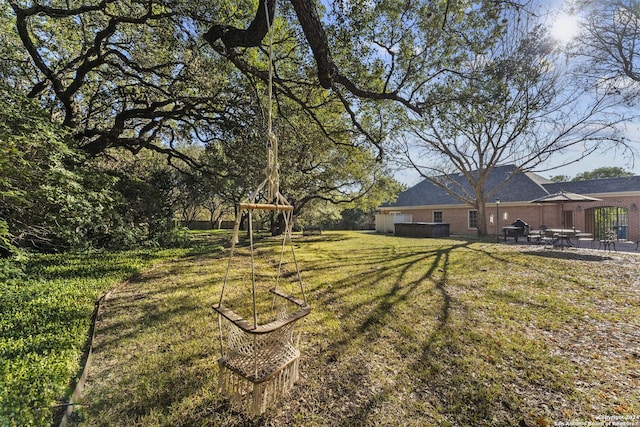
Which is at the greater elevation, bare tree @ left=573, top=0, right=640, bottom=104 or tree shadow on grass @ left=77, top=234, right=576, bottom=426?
bare tree @ left=573, top=0, right=640, bottom=104

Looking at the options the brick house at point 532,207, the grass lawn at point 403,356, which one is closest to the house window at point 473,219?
the brick house at point 532,207

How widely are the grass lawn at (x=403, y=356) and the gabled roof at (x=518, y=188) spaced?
40.1ft

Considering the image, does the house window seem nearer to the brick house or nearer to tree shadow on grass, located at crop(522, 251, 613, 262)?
the brick house

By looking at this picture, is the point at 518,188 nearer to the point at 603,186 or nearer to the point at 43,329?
the point at 603,186

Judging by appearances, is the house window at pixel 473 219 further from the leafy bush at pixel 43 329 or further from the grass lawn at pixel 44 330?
the leafy bush at pixel 43 329

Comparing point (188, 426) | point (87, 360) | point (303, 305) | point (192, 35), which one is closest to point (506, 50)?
point (192, 35)

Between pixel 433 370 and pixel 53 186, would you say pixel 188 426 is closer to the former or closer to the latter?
pixel 433 370

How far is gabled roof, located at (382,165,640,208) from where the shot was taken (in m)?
14.9

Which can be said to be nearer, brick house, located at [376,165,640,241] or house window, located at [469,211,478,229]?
brick house, located at [376,165,640,241]

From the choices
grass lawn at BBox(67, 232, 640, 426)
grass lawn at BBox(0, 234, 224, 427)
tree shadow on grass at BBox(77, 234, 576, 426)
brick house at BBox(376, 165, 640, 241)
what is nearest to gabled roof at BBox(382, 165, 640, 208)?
brick house at BBox(376, 165, 640, 241)

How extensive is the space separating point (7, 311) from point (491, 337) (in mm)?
6199

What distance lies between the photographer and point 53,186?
4789mm

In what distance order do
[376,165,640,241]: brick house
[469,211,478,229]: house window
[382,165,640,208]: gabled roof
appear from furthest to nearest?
[469,211,478,229]: house window < [382,165,640,208]: gabled roof < [376,165,640,241]: brick house

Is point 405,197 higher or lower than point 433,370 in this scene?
higher
